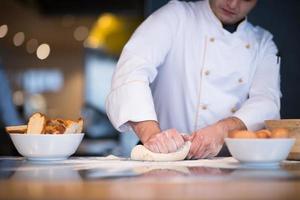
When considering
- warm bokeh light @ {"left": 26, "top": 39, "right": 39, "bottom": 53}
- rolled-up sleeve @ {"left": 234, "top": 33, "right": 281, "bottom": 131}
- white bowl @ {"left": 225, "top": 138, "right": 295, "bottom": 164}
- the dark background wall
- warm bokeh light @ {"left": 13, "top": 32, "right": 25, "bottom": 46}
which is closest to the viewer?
white bowl @ {"left": 225, "top": 138, "right": 295, "bottom": 164}

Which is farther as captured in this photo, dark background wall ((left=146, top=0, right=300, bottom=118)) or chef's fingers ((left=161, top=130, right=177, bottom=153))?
dark background wall ((left=146, top=0, right=300, bottom=118))

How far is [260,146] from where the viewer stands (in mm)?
1248

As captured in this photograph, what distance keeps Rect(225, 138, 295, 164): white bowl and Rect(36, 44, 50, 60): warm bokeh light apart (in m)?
5.41

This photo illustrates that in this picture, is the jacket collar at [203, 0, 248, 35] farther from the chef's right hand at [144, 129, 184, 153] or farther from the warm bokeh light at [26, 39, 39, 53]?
the warm bokeh light at [26, 39, 39, 53]

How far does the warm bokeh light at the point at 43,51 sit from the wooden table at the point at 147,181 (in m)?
5.23

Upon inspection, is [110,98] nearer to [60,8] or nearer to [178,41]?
[178,41]

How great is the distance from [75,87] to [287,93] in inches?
168

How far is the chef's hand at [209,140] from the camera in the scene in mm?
1552

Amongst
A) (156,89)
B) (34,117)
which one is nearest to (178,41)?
(156,89)

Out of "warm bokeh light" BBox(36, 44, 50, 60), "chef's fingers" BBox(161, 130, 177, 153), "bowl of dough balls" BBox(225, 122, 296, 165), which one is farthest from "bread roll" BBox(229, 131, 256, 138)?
"warm bokeh light" BBox(36, 44, 50, 60)

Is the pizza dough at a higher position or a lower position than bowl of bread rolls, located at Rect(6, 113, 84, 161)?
lower

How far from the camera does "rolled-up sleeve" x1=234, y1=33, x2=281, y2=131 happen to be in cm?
176

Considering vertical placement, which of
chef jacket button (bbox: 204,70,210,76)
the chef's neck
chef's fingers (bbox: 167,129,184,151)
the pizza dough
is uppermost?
the chef's neck

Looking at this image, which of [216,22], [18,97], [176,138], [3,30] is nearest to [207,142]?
[176,138]
